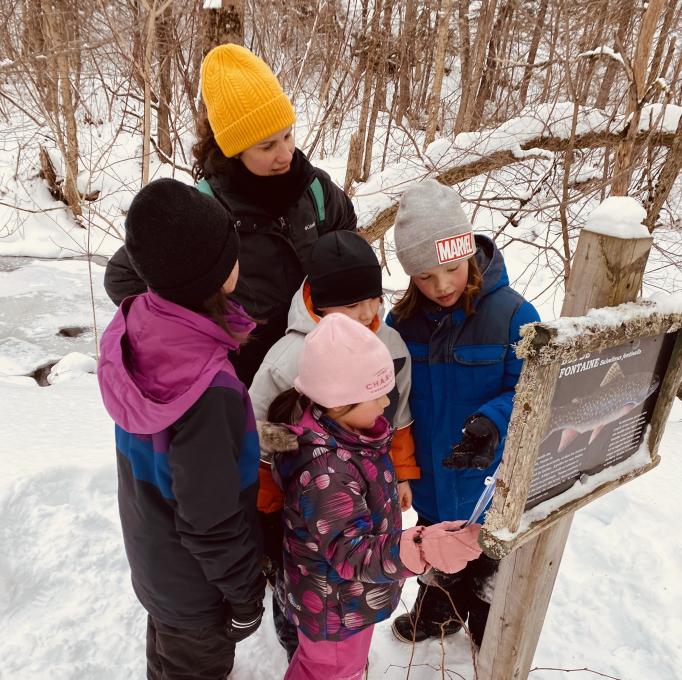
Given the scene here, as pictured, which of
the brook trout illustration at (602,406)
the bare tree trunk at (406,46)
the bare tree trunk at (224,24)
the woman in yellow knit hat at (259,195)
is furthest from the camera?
the bare tree trunk at (406,46)

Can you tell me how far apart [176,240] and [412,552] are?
876mm

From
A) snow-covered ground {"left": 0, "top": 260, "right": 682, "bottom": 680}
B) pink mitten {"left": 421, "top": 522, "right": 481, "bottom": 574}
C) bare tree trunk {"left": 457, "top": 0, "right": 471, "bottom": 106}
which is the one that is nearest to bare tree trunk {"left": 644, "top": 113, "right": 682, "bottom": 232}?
snow-covered ground {"left": 0, "top": 260, "right": 682, "bottom": 680}

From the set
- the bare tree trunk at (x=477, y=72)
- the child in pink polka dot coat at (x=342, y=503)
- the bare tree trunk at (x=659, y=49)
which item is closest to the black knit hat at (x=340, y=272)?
the child in pink polka dot coat at (x=342, y=503)

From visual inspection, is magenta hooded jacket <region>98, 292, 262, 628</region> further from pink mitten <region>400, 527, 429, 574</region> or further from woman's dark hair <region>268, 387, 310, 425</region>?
pink mitten <region>400, 527, 429, 574</region>

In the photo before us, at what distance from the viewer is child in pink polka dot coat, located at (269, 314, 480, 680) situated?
48.1 inches

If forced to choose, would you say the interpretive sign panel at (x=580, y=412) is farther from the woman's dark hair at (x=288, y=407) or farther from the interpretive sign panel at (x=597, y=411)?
the woman's dark hair at (x=288, y=407)

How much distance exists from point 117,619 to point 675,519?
9.44 ft

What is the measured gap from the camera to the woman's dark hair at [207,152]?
5.87 feet

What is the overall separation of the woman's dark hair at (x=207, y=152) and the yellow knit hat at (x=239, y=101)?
0.11ft

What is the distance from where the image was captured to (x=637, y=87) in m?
3.47

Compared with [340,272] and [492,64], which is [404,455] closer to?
[340,272]

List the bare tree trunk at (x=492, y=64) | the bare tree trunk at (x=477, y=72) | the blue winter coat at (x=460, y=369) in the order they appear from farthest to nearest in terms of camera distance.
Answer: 1. the bare tree trunk at (x=492, y=64)
2. the bare tree trunk at (x=477, y=72)
3. the blue winter coat at (x=460, y=369)

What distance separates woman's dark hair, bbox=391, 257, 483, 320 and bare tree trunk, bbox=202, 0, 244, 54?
2973mm

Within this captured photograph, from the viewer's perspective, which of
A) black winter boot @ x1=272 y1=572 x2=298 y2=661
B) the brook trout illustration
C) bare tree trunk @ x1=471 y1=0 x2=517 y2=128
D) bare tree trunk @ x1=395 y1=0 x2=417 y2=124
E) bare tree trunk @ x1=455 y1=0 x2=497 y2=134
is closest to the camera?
the brook trout illustration
